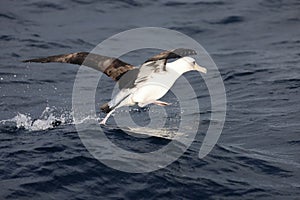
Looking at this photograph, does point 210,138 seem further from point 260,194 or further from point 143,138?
point 260,194

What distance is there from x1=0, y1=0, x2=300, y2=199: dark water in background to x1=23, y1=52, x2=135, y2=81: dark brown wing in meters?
1.00

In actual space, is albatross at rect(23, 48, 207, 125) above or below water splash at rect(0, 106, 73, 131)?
above

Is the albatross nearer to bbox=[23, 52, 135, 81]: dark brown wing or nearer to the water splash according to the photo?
bbox=[23, 52, 135, 81]: dark brown wing

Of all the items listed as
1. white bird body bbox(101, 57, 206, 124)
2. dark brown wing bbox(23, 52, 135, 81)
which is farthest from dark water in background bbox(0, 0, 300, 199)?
dark brown wing bbox(23, 52, 135, 81)

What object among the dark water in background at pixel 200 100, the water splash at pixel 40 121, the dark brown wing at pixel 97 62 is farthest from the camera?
the water splash at pixel 40 121

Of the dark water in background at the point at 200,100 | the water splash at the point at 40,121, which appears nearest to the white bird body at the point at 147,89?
the dark water in background at the point at 200,100

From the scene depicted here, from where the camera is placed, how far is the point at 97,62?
9078mm

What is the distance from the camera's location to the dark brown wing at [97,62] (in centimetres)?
887

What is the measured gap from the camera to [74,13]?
1709 cm

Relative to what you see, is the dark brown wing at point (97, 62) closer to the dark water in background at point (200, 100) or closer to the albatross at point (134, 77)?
the albatross at point (134, 77)

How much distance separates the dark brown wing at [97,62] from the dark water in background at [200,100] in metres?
1.00

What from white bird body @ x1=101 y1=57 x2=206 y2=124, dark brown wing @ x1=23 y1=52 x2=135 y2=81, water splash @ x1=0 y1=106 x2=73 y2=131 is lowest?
water splash @ x1=0 y1=106 x2=73 y2=131

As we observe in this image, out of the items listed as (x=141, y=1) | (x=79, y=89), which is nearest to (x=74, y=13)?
(x=141, y=1)

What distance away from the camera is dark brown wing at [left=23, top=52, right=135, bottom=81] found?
8867 mm
